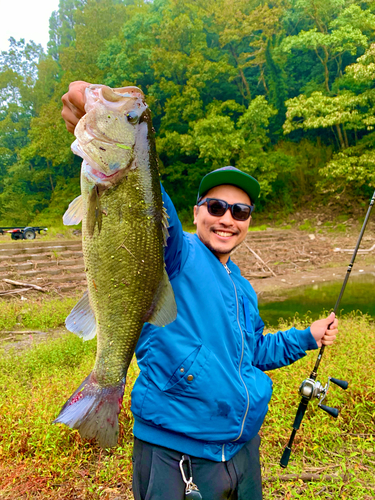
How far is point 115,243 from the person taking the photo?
4.53ft

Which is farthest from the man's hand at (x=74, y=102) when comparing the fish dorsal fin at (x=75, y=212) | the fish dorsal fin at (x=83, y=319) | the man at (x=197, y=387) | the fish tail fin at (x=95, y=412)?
the fish tail fin at (x=95, y=412)

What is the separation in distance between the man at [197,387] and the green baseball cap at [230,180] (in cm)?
20

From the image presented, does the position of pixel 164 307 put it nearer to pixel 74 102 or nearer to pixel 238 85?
pixel 74 102

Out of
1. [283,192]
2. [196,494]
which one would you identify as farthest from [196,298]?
[283,192]

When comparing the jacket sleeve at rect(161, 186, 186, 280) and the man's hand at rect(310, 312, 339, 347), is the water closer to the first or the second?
the man's hand at rect(310, 312, 339, 347)

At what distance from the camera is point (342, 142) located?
22.2 m

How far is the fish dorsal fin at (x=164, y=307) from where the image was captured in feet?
4.67

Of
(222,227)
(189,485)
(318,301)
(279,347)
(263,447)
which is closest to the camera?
(189,485)

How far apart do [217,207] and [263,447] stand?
2.56 metres

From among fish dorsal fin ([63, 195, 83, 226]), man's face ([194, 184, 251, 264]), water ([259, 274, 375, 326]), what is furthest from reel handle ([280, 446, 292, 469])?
water ([259, 274, 375, 326])

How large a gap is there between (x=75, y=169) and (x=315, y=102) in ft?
69.0

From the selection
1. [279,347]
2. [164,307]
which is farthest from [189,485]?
[279,347]

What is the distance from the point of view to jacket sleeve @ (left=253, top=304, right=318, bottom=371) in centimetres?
204

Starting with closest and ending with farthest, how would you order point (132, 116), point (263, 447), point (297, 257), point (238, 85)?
1. point (132, 116)
2. point (263, 447)
3. point (297, 257)
4. point (238, 85)
